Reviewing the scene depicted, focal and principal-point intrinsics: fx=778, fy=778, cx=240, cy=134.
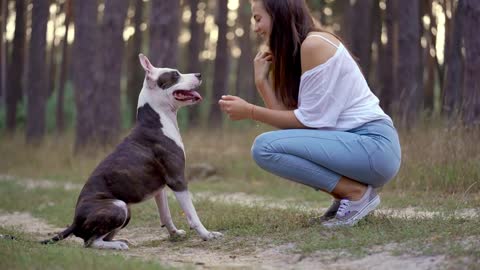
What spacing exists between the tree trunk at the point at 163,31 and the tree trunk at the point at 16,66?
11016 mm

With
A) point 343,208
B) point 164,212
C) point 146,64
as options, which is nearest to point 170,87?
point 146,64

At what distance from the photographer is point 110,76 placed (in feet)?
62.1

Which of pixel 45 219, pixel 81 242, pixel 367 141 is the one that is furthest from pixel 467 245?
pixel 45 219

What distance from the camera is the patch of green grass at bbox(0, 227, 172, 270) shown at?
17.5 feet

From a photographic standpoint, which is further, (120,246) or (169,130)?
(169,130)

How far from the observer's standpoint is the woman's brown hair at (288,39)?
6730 millimetres

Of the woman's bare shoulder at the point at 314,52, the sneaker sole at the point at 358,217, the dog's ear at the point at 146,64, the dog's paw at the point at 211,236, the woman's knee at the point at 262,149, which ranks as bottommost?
the dog's paw at the point at 211,236

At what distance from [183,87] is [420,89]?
12519mm

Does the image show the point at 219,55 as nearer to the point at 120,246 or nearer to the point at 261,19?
the point at 261,19

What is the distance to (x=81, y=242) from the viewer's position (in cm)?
768

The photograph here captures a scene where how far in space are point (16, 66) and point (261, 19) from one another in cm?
2047

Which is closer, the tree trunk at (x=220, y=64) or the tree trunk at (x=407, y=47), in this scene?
the tree trunk at (x=407, y=47)

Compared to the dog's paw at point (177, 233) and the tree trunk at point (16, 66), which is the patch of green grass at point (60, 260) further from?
the tree trunk at point (16, 66)

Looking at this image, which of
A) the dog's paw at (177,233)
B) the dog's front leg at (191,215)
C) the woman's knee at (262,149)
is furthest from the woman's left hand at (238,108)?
the dog's paw at (177,233)
